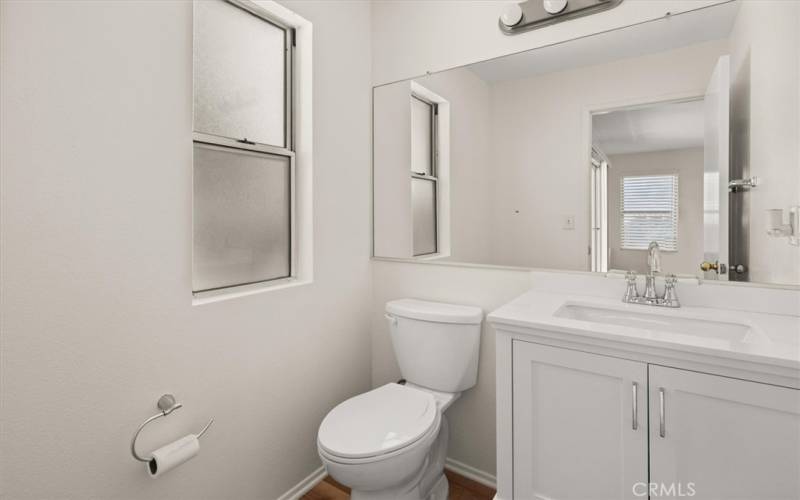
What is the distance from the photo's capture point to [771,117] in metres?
1.20

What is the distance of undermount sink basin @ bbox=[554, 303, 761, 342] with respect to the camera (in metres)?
1.18

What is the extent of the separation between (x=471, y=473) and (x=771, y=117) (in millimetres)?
1759

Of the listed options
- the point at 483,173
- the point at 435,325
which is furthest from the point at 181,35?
the point at 435,325

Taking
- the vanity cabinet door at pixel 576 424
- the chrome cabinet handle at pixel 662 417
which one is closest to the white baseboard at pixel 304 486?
the vanity cabinet door at pixel 576 424

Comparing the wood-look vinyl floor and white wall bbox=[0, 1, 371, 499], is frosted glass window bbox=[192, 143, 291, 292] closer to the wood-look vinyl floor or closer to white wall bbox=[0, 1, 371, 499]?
white wall bbox=[0, 1, 371, 499]

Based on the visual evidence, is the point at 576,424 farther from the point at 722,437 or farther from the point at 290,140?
the point at 290,140

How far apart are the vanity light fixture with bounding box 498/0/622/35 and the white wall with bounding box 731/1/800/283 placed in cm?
46

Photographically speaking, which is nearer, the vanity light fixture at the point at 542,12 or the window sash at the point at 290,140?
the vanity light fixture at the point at 542,12

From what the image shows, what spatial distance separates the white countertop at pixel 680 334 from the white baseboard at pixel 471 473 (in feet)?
2.97

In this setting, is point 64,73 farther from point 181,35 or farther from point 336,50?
point 336,50

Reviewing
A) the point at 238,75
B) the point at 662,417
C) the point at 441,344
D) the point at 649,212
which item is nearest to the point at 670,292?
the point at 649,212

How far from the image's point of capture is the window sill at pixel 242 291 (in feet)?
4.65

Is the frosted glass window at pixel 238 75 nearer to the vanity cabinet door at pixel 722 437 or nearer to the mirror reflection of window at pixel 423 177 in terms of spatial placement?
the mirror reflection of window at pixel 423 177

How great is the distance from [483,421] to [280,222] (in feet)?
4.19
